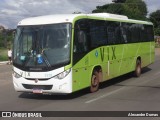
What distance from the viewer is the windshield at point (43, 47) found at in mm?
12352

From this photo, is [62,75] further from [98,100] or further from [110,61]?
[110,61]

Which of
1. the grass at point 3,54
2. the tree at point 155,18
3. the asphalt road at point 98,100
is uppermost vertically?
the tree at point 155,18

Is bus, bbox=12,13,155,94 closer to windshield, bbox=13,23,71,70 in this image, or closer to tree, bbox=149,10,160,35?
windshield, bbox=13,23,71,70

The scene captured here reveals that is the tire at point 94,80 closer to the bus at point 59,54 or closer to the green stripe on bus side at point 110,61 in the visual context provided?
the bus at point 59,54

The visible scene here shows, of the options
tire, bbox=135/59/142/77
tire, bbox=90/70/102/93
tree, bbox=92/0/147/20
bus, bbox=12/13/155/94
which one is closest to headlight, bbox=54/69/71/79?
bus, bbox=12/13/155/94

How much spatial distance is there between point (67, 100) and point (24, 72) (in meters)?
1.62

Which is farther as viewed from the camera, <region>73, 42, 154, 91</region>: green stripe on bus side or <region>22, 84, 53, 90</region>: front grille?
<region>73, 42, 154, 91</region>: green stripe on bus side

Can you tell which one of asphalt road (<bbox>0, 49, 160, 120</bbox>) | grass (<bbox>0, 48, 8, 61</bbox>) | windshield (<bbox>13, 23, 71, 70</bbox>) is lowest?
asphalt road (<bbox>0, 49, 160, 120</bbox>)

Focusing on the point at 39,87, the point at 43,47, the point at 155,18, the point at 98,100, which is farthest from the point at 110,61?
the point at 155,18

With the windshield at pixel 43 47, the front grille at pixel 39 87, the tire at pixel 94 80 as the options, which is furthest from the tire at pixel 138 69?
the front grille at pixel 39 87

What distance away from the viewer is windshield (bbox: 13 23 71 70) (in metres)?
12.4

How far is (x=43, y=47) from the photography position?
1258 cm

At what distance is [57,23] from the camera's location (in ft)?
41.8

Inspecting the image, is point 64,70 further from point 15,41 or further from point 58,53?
point 15,41
